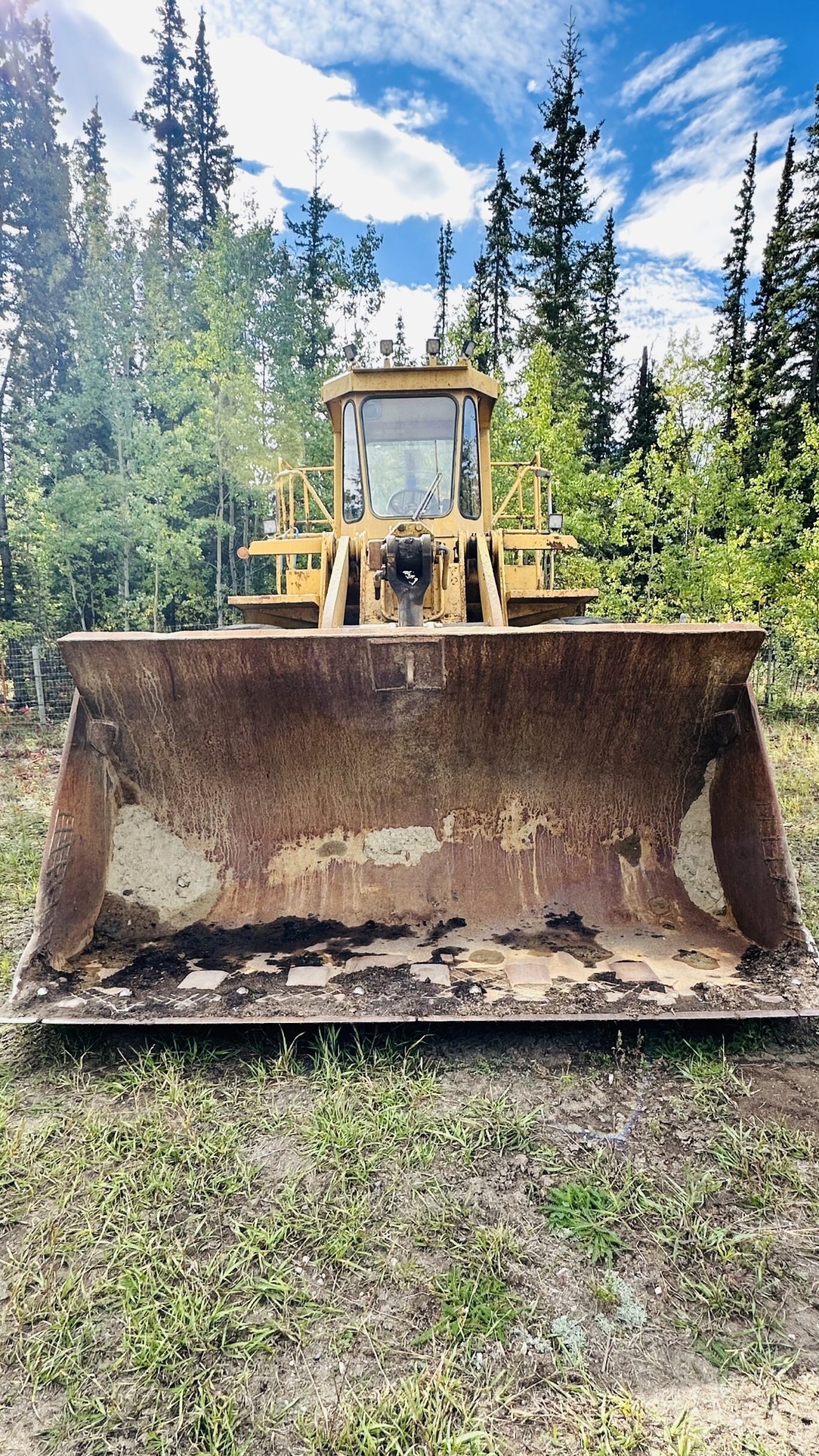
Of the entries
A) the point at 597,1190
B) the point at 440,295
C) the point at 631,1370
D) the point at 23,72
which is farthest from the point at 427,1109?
the point at 440,295

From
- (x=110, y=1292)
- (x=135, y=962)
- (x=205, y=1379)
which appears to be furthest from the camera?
(x=135, y=962)

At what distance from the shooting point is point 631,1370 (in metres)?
1.39

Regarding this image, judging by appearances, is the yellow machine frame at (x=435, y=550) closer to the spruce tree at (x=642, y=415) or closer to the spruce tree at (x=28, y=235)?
the spruce tree at (x=28, y=235)

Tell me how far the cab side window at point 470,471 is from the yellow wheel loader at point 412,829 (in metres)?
2.59

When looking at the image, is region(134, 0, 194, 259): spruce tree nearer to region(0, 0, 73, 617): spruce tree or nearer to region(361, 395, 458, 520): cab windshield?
region(0, 0, 73, 617): spruce tree

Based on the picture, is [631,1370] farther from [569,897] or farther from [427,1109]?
[569,897]

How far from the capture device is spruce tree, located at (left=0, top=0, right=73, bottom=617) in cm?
1434

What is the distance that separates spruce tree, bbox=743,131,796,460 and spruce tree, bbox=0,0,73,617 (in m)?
17.5

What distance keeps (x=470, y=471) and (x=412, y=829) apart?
10.0 feet

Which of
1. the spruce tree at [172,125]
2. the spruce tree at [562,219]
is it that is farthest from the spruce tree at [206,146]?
the spruce tree at [562,219]

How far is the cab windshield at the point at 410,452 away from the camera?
5.08m

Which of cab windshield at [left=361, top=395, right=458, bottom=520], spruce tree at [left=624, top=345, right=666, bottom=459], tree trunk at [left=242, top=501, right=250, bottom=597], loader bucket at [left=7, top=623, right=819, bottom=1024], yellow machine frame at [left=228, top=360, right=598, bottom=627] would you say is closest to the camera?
loader bucket at [left=7, top=623, right=819, bottom=1024]

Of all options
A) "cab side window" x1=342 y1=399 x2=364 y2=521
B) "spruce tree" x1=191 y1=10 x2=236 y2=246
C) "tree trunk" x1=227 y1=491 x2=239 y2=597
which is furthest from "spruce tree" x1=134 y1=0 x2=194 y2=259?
"cab side window" x1=342 y1=399 x2=364 y2=521

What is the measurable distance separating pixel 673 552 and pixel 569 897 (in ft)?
38.7
